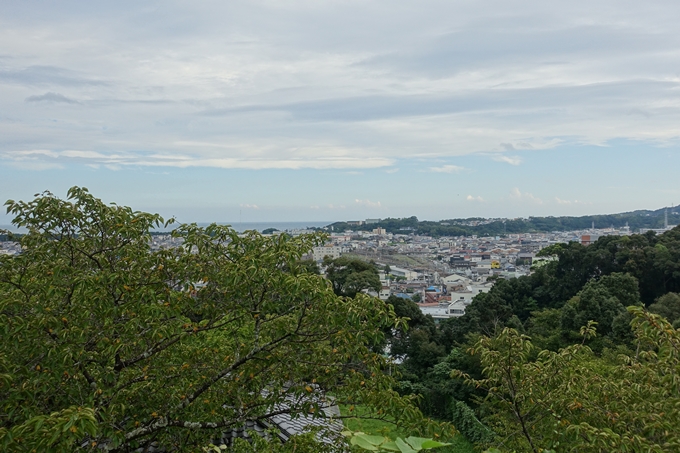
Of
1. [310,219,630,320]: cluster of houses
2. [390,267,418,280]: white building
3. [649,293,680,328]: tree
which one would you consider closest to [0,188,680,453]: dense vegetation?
[649,293,680,328]: tree

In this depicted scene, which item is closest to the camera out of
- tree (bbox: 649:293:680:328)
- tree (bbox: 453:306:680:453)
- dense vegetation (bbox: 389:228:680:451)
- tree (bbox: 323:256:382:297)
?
tree (bbox: 453:306:680:453)

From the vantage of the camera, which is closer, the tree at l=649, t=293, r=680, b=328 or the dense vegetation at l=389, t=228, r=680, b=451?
the dense vegetation at l=389, t=228, r=680, b=451

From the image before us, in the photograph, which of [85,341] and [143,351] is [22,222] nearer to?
[85,341]

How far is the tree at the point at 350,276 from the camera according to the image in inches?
870

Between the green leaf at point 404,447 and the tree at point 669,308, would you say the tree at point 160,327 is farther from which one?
the tree at point 669,308

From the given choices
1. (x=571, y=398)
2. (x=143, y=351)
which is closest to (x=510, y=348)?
(x=571, y=398)

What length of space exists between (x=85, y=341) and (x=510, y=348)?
308 centimetres

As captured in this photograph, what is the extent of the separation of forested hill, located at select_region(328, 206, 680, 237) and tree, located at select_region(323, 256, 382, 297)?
95.5 m

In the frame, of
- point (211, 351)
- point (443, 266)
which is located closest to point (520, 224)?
point (443, 266)

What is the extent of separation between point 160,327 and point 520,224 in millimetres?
134820

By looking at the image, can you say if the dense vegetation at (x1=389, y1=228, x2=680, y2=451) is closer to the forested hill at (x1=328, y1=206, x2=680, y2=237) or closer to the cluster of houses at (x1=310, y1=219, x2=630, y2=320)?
the cluster of houses at (x1=310, y1=219, x2=630, y2=320)

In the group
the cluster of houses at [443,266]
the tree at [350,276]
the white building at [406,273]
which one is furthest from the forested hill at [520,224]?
the tree at [350,276]

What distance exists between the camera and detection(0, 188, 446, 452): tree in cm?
358

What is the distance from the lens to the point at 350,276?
2248 centimetres
